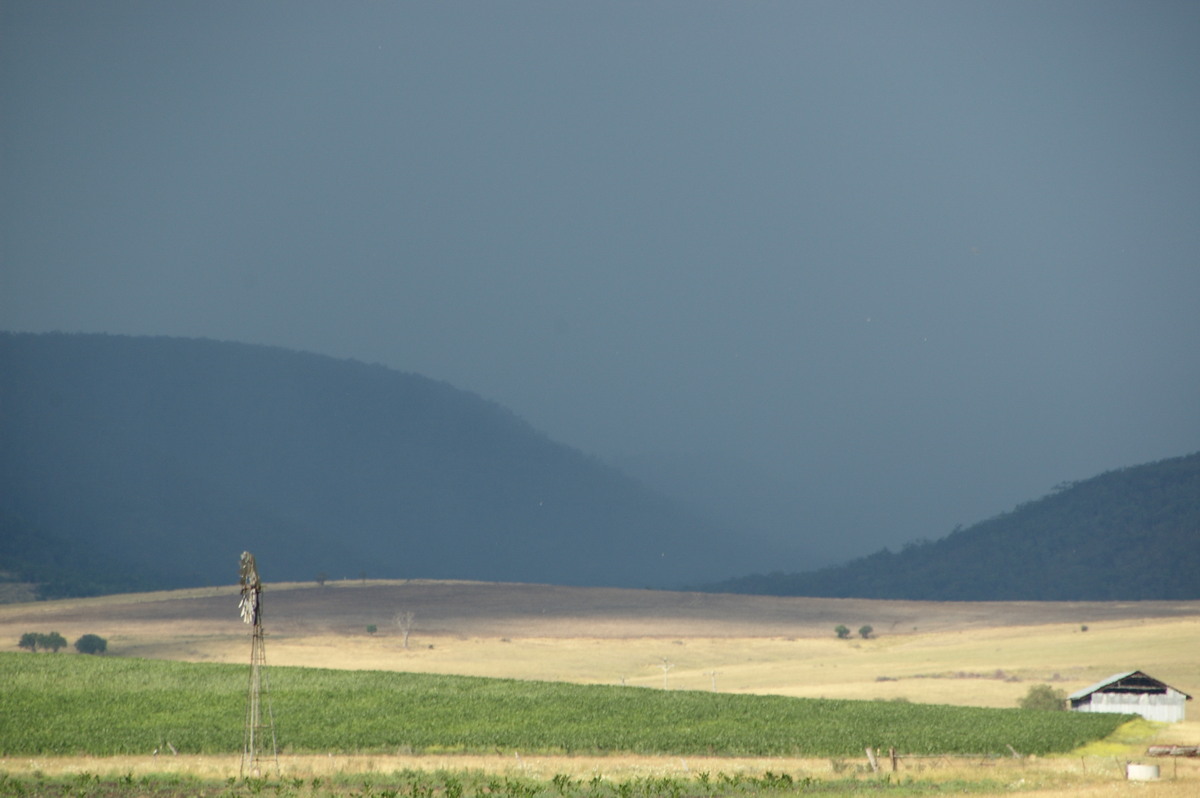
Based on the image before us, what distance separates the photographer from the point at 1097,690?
62281mm

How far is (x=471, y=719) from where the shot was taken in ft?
177

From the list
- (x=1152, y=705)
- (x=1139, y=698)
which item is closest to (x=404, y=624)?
(x=1139, y=698)

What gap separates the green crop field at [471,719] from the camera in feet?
161

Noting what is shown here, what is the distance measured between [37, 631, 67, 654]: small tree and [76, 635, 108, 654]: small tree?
109 inches

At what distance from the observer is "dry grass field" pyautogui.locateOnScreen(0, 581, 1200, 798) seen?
45625 mm

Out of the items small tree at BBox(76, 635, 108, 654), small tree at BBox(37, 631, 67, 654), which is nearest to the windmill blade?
small tree at BBox(76, 635, 108, 654)

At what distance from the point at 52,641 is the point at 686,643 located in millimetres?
57497

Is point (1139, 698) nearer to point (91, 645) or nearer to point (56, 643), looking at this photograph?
point (91, 645)

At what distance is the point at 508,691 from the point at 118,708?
59.2 ft

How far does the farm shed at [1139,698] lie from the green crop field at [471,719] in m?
3.37

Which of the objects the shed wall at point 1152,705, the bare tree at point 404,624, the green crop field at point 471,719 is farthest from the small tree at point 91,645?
the shed wall at point 1152,705

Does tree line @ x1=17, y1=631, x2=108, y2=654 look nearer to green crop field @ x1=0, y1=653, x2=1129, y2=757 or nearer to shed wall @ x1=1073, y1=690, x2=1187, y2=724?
green crop field @ x1=0, y1=653, x2=1129, y2=757

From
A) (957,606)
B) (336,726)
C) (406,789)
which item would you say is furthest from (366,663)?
(957,606)

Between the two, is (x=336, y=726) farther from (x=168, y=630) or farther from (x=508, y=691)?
(x=168, y=630)
